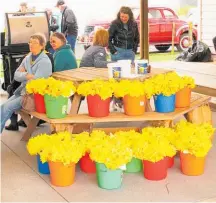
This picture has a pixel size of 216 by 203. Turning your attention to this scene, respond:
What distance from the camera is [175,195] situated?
3377 millimetres

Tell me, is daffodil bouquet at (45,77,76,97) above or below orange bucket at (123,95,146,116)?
above

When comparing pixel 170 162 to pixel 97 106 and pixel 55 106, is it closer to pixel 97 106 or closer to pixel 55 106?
pixel 97 106

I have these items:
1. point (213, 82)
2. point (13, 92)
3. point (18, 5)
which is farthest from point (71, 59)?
point (18, 5)

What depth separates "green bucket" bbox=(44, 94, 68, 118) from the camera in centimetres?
390

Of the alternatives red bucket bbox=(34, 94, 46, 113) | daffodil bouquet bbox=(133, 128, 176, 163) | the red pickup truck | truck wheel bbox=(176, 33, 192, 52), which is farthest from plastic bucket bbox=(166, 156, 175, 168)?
truck wheel bbox=(176, 33, 192, 52)

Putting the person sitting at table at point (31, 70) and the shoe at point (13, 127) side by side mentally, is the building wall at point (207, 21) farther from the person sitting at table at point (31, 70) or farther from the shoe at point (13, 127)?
the person sitting at table at point (31, 70)

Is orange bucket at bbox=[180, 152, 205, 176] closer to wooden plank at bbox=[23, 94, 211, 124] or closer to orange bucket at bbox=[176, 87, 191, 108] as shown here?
wooden plank at bbox=[23, 94, 211, 124]

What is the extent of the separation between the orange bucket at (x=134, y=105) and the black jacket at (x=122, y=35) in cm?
238

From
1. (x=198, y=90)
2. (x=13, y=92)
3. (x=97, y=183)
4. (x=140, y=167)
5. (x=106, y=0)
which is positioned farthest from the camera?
(x=106, y=0)

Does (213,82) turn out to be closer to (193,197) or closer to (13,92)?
(13,92)

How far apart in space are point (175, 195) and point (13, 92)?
2.29 m

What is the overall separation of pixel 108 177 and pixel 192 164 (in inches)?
28.1

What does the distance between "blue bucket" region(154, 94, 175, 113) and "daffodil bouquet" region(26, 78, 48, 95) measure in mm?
977

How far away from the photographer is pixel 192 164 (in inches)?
147
